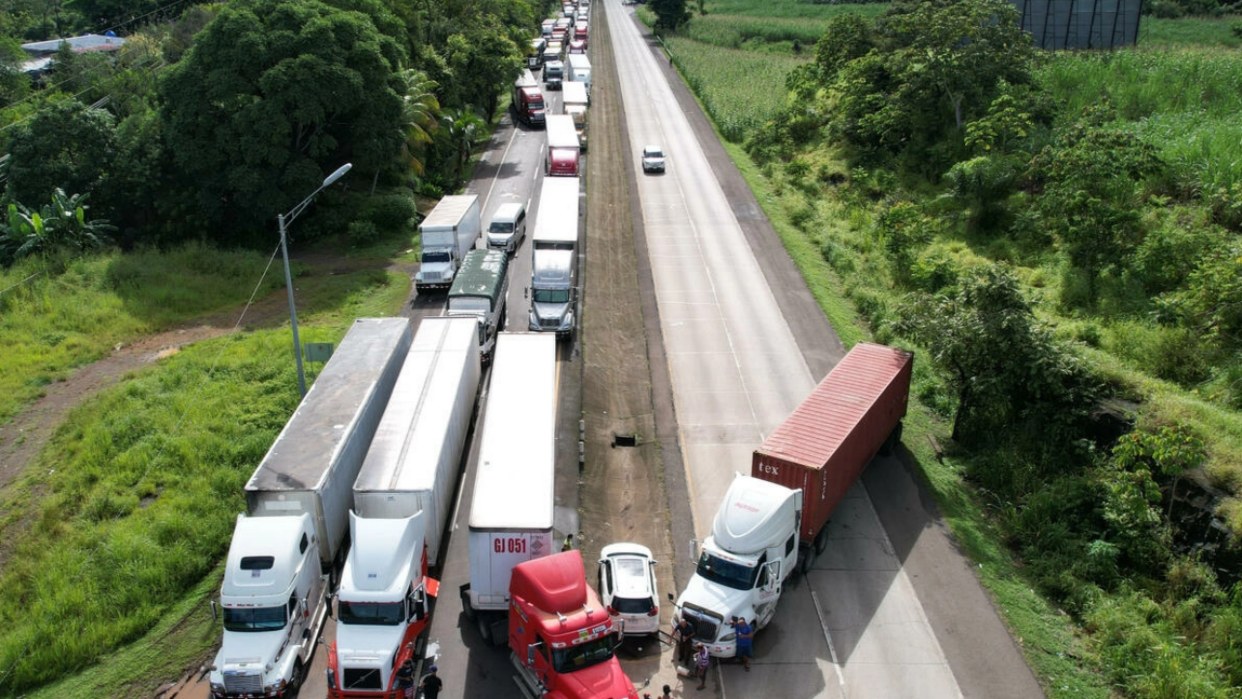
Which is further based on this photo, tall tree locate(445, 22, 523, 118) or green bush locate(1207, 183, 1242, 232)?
tall tree locate(445, 22, 523, 118)

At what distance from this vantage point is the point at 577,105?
6981 cm

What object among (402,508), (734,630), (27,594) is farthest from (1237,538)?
(27,594)

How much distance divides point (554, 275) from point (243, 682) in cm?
2046

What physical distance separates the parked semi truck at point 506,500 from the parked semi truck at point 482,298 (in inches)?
306

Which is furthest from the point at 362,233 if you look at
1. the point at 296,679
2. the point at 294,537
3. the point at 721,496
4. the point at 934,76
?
the point at 934,76

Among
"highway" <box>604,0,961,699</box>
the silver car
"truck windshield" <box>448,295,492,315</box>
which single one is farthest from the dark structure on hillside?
"truck windshield" <box>448,295,492,315</box>

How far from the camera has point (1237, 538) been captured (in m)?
21.3

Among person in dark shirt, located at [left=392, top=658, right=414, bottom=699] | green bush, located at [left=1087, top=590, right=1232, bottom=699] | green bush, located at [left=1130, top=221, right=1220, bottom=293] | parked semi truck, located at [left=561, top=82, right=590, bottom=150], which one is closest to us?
person in dark shirt, located at [left=392, top=658, right=414, bottom=699]

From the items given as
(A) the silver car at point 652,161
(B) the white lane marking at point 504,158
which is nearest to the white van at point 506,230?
(B) the white lane marking at point 504,158

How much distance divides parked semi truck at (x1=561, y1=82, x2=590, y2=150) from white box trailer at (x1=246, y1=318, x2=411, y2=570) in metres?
40.6

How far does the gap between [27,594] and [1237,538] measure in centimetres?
2995

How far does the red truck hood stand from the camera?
17.6m

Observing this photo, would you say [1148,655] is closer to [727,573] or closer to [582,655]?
[727,573]

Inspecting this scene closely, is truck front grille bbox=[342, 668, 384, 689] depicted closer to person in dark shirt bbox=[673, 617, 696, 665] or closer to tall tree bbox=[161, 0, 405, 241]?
person in dark shirt bbox=[673, 617, 696, 665]
